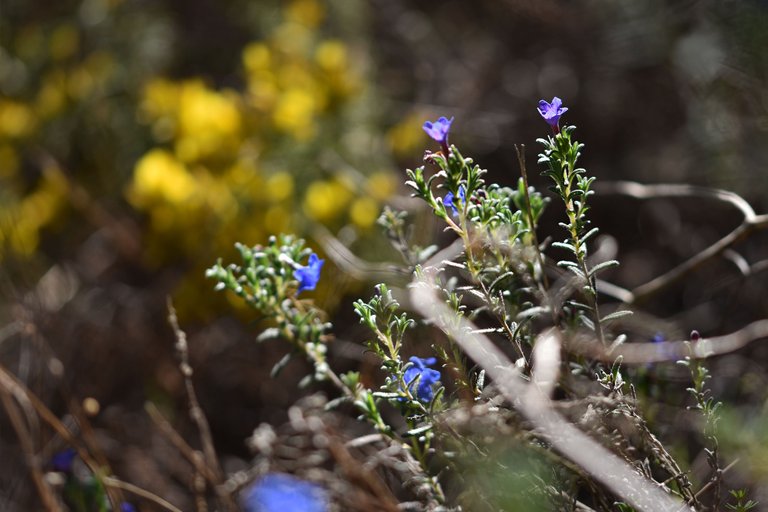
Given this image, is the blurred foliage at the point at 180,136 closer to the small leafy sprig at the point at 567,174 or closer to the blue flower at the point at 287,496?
the blue flower at the point at 287,496

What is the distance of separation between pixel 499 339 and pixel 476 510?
0.50m

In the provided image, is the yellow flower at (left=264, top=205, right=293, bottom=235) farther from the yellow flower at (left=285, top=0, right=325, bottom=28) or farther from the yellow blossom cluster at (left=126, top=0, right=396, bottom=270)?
the yellow flower at (left=285, top=0, right=325, bottom=28)

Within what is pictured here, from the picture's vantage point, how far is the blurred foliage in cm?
202

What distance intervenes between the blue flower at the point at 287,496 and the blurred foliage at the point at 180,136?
2.91ft

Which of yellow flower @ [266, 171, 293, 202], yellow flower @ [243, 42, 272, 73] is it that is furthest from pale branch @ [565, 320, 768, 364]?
yellow flower @ [243, 42, 272, 73]

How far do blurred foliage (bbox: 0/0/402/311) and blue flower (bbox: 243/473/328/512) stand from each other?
0.89 m

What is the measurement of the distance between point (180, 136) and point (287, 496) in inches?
53.9

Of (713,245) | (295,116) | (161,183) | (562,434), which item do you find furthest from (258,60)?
(562,434)

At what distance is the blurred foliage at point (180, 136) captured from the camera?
202cm

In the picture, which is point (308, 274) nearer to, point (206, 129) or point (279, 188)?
point (279, 188)

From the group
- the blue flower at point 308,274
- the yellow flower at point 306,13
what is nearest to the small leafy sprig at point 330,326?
the blue flower at point 308,274

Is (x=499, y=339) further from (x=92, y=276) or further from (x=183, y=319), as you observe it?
(x=92, y=276)

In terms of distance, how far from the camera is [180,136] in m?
2.19

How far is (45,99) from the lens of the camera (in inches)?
97.9
